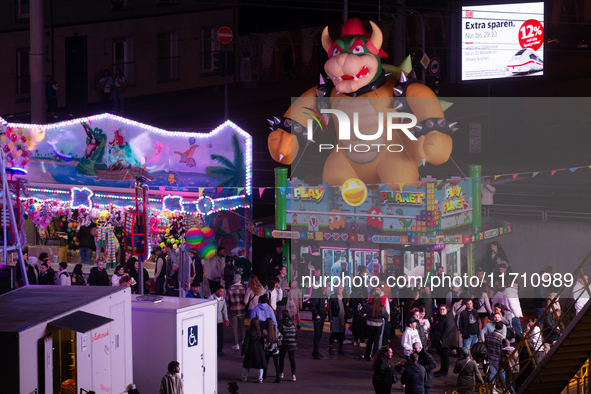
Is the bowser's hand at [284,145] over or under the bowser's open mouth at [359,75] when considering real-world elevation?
under

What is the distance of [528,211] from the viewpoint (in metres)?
23.0

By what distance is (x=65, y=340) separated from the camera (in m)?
11.7

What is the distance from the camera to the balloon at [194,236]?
19.9 m

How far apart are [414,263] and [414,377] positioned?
647cm

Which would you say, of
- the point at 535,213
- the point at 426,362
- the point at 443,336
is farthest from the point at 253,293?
the point at 535,213

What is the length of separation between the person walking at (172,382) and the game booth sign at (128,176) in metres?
7.48

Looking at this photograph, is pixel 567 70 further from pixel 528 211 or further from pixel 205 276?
pixel 205 276

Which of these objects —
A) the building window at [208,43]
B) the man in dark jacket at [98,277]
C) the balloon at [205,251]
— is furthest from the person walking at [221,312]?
the building window at [208,43]

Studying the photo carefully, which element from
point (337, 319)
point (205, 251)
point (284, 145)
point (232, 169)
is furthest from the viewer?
point (284, 145)

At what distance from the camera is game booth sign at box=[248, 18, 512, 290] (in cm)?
1884

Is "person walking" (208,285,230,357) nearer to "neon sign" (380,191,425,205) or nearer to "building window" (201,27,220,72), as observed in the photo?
"neon sign" (380,191,425,205)

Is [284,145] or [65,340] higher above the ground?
[284,145]

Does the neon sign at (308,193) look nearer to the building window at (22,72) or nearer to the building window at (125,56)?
the building window at (22,72)

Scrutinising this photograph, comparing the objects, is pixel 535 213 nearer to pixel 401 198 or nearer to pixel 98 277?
pixel 401 198
